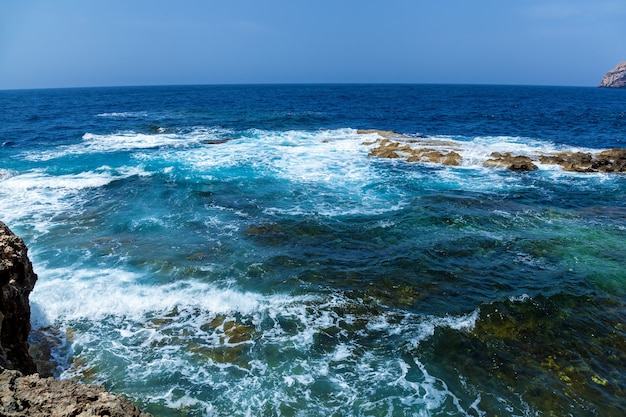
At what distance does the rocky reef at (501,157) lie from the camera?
28719 mm

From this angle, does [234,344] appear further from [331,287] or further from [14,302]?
[14,302]

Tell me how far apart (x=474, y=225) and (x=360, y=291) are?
817 centimetres

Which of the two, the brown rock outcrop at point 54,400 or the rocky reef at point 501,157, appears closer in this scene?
the brown rock outcrop at point 54,400

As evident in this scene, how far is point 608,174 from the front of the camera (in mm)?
27625

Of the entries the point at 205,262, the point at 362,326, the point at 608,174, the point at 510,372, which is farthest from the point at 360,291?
the point at 608,174

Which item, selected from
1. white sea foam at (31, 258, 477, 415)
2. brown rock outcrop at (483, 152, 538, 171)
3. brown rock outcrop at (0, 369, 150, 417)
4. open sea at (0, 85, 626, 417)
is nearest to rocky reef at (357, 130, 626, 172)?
brown rock outcrop at (483, 152, 538, 171)

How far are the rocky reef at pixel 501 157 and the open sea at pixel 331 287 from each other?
164cm

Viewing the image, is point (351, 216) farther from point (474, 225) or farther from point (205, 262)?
point (205, 262)

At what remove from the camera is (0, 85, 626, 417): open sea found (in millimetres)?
9195

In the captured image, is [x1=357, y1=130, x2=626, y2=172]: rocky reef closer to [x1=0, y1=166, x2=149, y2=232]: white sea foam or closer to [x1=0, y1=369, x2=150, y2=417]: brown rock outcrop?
[x1=0, y1=166, x2=149, y2=232]: white sea foam

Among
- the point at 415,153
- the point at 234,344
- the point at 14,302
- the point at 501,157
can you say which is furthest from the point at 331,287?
the point at 501,157

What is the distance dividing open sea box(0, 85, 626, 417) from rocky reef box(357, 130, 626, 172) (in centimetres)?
164

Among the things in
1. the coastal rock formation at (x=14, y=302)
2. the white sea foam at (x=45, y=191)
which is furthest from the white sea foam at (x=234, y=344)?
the white sea foam at (x=45, y=191)

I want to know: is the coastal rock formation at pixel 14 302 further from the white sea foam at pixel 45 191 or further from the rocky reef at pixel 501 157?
the rocky reef at pixel 501 157
